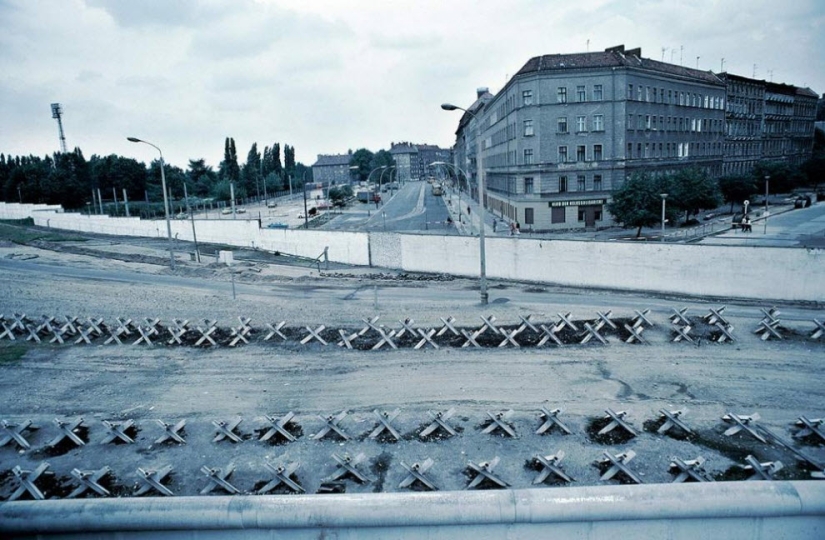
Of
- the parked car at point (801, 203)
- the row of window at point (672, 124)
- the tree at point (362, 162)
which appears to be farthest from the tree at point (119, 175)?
the parked car at point (801, 203)

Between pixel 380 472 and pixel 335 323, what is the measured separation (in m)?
9.58

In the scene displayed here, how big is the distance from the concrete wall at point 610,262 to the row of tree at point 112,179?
4935 cm

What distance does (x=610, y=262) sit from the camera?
23.8 meters

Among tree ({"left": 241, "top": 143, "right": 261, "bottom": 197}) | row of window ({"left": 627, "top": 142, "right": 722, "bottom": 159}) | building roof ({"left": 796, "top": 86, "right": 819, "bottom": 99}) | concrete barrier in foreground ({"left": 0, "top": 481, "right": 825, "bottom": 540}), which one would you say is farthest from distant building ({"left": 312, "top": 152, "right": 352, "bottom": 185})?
concrete barrier in foreground ({"left": 0, "top": 481, "right": 825, "bottom": 540})

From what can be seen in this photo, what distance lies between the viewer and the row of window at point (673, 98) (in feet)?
162

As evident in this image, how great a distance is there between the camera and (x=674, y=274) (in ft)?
73.8

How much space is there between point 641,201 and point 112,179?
305ft

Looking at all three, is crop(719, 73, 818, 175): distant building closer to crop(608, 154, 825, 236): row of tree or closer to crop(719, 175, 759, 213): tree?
crop(719, 175, 759, 213): tree

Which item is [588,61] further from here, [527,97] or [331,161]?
[331,161]

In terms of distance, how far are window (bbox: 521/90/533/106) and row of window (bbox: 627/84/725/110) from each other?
9041mm

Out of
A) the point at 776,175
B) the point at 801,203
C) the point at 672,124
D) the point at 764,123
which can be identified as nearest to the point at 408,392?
the point at 672,124

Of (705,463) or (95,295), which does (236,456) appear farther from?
(95,295)

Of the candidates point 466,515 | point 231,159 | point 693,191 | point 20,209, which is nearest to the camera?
point 466,515

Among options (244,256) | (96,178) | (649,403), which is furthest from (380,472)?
(96,178)
